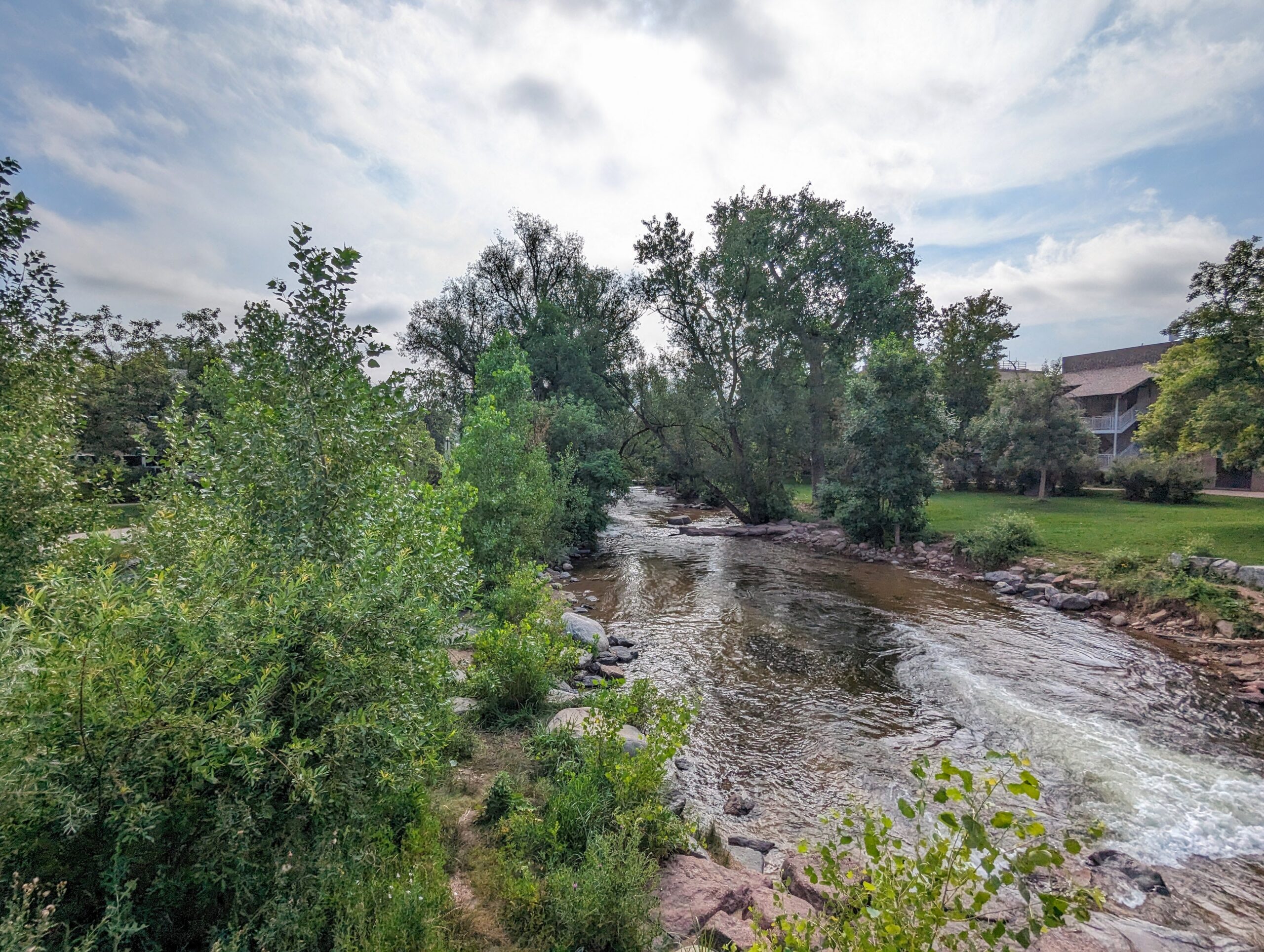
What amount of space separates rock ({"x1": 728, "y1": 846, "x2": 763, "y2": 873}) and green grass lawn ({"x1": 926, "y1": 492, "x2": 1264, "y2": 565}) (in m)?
14.2

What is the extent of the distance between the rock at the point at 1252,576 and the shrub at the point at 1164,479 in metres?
15.2

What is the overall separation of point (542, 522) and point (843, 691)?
7753mm

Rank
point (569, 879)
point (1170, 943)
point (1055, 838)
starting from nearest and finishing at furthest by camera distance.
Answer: point (569, 879)
point (1170, 943)
point (1055, 838)

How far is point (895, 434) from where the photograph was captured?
1852 centimetres

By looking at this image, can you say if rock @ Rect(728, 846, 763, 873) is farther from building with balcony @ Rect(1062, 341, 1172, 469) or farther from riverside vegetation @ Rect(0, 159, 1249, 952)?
building with balcony @ Rect(1062, 341, 1172, 469)

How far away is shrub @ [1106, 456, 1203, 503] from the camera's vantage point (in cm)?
2302

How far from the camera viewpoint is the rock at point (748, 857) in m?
5.03

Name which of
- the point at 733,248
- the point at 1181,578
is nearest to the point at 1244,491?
the point at 1181,578

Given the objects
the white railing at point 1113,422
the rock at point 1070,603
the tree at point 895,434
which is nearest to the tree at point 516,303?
the tree at point 895,434

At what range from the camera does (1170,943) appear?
4.27m

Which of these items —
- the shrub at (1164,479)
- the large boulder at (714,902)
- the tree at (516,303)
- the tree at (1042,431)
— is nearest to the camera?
the large boulder at (714,902)

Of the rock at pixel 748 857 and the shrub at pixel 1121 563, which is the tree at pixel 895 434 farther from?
the rock at pixel 748 857

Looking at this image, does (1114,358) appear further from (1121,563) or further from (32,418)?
(32,418)

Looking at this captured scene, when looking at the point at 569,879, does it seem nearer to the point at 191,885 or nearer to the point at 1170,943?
the point at 191,885
